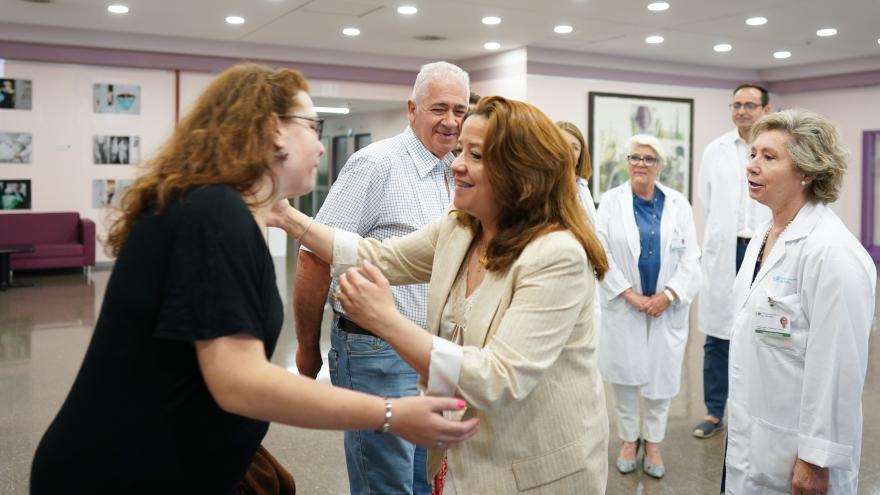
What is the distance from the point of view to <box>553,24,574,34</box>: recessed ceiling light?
1083cm

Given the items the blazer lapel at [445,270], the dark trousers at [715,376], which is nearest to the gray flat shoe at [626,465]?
the dark trousers at [715,376]

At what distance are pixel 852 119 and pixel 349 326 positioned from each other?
14785 millimetres

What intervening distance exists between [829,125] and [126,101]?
12.0 meters

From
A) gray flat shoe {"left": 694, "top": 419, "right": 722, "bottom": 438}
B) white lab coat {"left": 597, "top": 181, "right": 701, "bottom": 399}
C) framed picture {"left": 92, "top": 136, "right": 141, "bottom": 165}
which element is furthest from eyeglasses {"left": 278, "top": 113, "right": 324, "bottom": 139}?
framed picture {"left": 92, "top": 136, "right": 141, "bottom": 165}

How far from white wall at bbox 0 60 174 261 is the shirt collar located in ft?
34.0

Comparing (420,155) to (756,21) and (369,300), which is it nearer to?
(369,300)

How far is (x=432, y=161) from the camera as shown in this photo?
2.90 m

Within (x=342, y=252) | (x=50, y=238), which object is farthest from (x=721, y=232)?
(x=50, y=238)

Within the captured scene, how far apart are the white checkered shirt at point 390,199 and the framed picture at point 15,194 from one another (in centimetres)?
1102

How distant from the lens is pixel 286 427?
4.65m

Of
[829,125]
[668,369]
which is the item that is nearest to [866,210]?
[668,369]

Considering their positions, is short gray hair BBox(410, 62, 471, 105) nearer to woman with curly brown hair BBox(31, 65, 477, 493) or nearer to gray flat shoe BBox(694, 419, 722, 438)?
woman with curly brown hair BBox(31, 65, 477, 493)

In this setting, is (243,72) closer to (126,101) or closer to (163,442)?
(163,442)

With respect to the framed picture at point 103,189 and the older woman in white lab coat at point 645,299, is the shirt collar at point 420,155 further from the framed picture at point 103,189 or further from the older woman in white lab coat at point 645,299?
the framed picture at point 103,189
